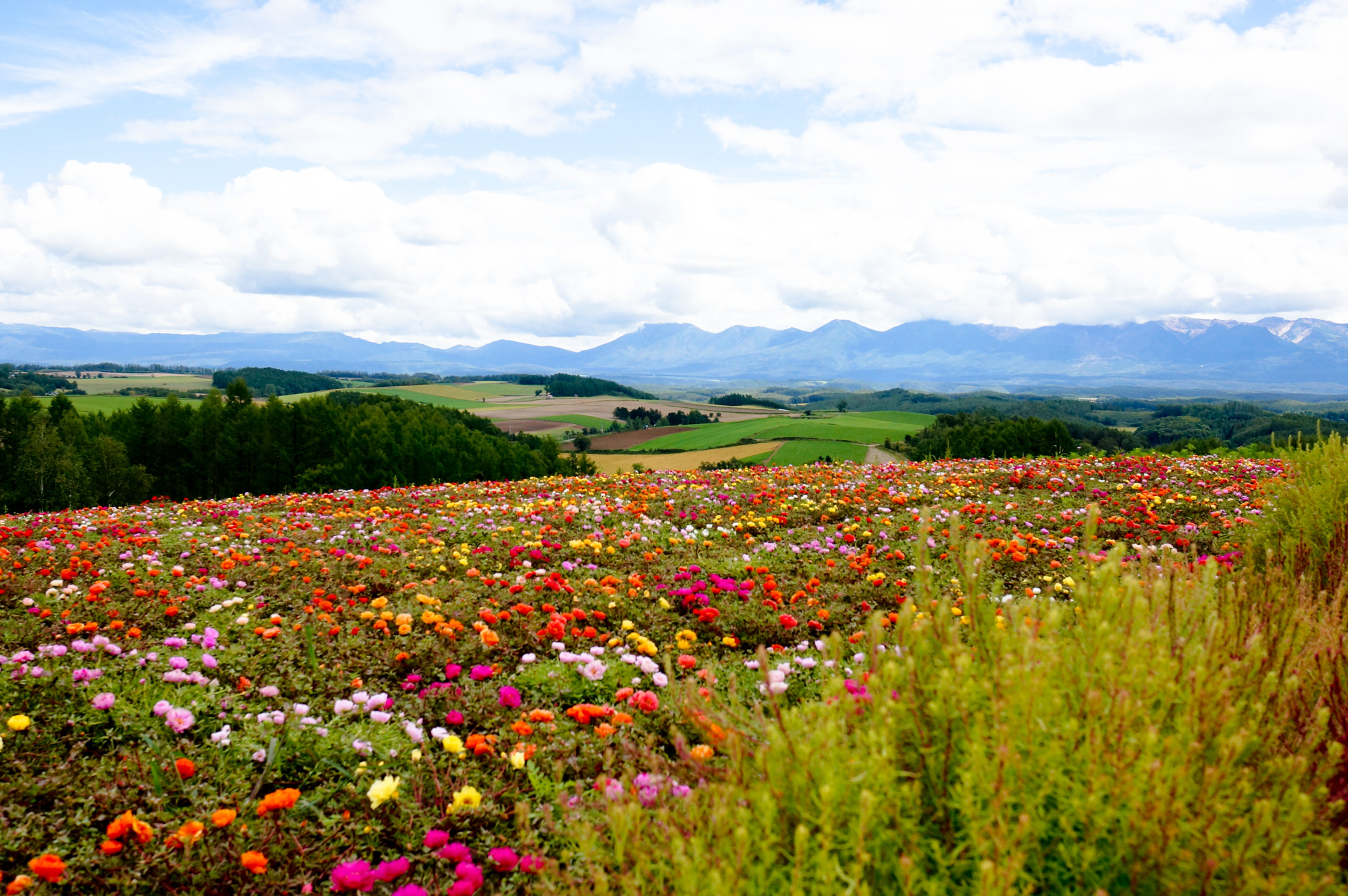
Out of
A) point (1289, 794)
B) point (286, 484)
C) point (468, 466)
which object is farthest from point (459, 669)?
point (286, 484)

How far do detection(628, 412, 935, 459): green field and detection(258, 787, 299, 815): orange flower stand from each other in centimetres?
7021

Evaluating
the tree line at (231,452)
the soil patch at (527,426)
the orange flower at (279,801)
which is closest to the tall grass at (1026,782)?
the orange flower at (279,801)

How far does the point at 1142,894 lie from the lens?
6.31 ft

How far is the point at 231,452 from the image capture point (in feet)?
169

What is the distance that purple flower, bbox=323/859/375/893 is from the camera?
3.13 m

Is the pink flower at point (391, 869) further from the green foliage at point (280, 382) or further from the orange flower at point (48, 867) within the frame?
the green foliage at point (280, 382)

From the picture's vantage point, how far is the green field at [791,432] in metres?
85.1

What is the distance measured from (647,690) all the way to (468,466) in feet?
141

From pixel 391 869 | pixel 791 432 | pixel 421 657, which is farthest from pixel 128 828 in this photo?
pixel 791 432

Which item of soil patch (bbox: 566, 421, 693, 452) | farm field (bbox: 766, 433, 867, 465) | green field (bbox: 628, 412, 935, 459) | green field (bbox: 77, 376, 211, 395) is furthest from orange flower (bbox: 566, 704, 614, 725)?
green field (bbox: 77, 376, 211, 395)

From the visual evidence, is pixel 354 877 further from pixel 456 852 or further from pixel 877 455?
pixel 877 455

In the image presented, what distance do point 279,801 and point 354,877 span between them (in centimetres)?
76

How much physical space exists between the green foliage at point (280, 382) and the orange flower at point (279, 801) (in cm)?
15388

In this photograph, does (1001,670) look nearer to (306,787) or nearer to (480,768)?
(480,768)
